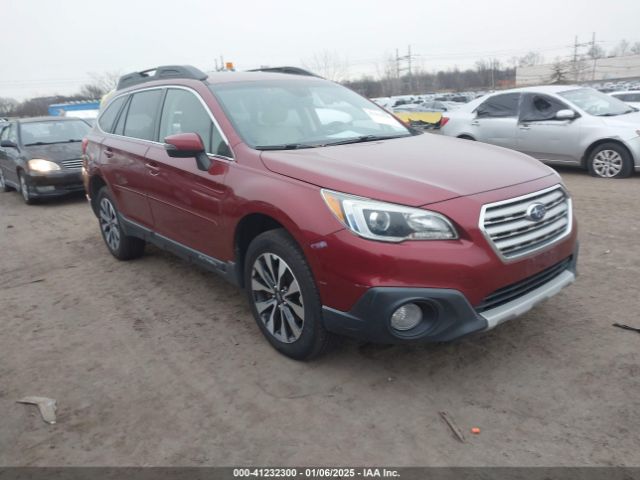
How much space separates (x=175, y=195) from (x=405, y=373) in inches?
85.8

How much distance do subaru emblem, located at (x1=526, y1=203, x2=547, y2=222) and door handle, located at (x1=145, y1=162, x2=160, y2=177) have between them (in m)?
2.81

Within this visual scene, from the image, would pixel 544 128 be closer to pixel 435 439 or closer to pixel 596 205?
pixel 596 205

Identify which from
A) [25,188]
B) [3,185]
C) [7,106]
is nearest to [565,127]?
[25,188]

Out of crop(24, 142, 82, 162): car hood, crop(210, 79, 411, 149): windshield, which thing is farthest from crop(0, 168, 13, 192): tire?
crop(210, 79, 411, 149): windshield

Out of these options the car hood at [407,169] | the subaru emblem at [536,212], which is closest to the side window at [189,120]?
the car hood at [407,169]

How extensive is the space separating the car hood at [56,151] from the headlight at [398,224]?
26.7 ft

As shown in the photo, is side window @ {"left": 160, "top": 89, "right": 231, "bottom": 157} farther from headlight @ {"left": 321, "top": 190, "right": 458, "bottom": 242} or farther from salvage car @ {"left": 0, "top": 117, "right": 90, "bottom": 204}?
salvage car @ {"left": 0, "top": 117, "right": 90, "bottom": 204}

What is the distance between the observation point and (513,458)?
2309 mm

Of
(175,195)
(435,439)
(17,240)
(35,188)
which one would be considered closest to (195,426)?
(435,439)

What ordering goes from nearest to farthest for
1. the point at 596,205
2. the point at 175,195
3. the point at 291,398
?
the point at 291,398 → the point at 175,195 → the point at 596,205

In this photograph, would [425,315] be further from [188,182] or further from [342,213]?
[188,182]

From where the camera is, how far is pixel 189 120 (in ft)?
12.8

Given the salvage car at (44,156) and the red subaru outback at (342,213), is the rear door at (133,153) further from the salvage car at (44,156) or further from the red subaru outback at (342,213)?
the salvage car at (44,156)

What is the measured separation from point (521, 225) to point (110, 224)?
4.31m
